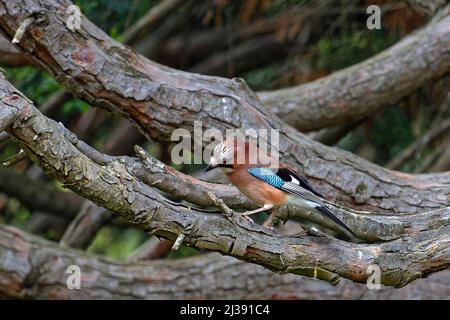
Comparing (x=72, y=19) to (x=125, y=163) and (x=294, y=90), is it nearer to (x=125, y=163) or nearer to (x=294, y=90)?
(x=125, y=163)

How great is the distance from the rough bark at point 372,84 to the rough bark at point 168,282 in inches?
39.5

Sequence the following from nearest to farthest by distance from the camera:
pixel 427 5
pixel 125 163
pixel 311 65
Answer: pixel 125 163 < pixel 427 5 < pixel 311 65

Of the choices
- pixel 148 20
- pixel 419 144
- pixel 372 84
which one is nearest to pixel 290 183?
pixel 372 84

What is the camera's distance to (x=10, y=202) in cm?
692

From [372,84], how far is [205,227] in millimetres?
A: 2376

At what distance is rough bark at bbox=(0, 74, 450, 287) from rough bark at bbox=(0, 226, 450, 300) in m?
1.65

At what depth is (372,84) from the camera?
5031mm

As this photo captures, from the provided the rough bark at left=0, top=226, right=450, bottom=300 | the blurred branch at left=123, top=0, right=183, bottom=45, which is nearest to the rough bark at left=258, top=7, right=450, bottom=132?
the rough bark at left=0, top=226, right=450, bottom=300

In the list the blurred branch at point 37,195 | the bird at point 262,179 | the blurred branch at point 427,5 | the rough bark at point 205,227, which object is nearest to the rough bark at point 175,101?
the bird at point 262,179

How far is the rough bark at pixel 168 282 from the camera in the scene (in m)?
4.97

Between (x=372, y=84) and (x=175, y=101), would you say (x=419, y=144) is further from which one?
(x=175, y=101)

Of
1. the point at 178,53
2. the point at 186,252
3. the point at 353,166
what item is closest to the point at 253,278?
the point at 353,166

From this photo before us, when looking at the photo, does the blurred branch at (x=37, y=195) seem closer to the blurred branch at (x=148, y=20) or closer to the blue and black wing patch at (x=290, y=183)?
the blurred branch at (x=148, y=20)
